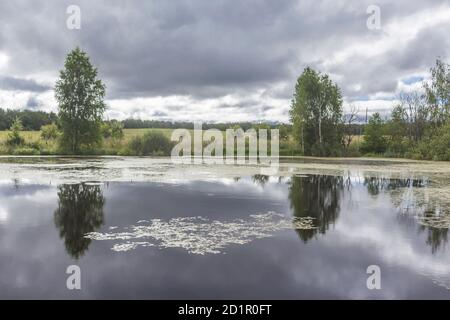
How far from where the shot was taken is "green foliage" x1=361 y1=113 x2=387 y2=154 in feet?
108

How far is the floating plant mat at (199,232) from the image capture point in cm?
621

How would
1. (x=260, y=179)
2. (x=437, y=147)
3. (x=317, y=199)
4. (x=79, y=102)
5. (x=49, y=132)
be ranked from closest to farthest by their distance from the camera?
(x=317, y=199), (x=260, y=179), (x=437, y=147), (x=79, y=102), (x=49, y=132)

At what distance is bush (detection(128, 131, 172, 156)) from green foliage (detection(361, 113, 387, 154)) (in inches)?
635

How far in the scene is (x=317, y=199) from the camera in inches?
427

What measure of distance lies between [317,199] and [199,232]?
4.78 m

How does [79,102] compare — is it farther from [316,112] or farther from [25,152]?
[316,112]

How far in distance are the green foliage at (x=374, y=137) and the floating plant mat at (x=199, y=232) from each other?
26833 millimetres

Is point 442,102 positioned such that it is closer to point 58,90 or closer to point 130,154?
point 130,154

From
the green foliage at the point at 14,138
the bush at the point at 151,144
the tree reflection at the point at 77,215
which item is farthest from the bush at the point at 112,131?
the tree reflection at the point at 77,215

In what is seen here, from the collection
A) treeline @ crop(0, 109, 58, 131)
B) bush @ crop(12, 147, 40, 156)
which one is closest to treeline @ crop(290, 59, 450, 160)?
bush @ crop(12, 147, 40, 156)

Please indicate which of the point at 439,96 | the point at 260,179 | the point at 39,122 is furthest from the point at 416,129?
the point at 39,122

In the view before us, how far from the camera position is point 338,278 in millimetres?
4961
